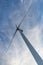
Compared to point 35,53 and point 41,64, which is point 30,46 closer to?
point 35,53

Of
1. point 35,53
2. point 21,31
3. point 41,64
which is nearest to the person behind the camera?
point 41,64

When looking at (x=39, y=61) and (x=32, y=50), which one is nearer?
(x=39, y=61)

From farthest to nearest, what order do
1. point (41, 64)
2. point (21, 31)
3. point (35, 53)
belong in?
point (21, 31)
point (35, 53)
point (41, 64)

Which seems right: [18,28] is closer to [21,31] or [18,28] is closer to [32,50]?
[21,31]

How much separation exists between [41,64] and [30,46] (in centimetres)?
1376

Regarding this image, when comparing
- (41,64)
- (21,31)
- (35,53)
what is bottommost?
(41,64)

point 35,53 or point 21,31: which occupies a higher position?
point 21,31

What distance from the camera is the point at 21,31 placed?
389 feet

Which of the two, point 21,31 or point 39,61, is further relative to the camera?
point 21,31

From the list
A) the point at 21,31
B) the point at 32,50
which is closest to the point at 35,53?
the point at 32,50

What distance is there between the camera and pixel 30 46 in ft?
315

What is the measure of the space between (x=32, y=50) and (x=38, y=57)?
5.98 meters

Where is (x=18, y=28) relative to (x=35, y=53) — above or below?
above

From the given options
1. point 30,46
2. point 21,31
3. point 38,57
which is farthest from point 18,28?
point 38,57
